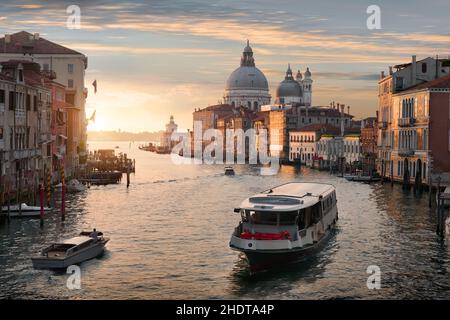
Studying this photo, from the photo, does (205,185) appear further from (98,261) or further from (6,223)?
(98,261)

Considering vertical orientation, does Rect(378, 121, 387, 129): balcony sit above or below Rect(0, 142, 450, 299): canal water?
above

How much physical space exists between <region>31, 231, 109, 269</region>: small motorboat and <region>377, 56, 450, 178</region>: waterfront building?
39.3 m

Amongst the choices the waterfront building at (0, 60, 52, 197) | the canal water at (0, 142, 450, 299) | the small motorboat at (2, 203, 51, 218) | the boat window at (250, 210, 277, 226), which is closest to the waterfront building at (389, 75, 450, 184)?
the canal water at (0, 142, 450, 299)

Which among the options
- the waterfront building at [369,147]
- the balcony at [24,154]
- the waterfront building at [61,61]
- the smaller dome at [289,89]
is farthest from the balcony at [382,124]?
the smaller dome at [289,89]

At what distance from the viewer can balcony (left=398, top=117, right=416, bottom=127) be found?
5688 centimetres

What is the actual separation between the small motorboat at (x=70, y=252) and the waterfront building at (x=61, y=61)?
4155 centimetres

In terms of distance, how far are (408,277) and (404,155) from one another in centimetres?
3667

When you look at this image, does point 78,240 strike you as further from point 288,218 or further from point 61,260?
point 288,218

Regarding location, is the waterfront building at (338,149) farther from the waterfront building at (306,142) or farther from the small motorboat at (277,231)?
the small motorboat at (277,231)

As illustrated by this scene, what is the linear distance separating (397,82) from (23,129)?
3324 cm

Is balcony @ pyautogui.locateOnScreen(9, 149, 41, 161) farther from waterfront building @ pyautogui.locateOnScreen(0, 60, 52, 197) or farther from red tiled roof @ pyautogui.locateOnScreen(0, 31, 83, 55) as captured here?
red tiled roof @ pyautogui.locateOnScreen(0, 31, 83, 55)

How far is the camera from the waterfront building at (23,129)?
4003cm

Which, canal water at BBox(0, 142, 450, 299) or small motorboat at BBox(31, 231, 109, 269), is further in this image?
small motorboat at BBox(31, 231, 109, 269)

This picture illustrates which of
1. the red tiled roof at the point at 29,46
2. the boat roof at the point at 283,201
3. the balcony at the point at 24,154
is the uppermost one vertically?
the red tiled roof at the point at 29,46
